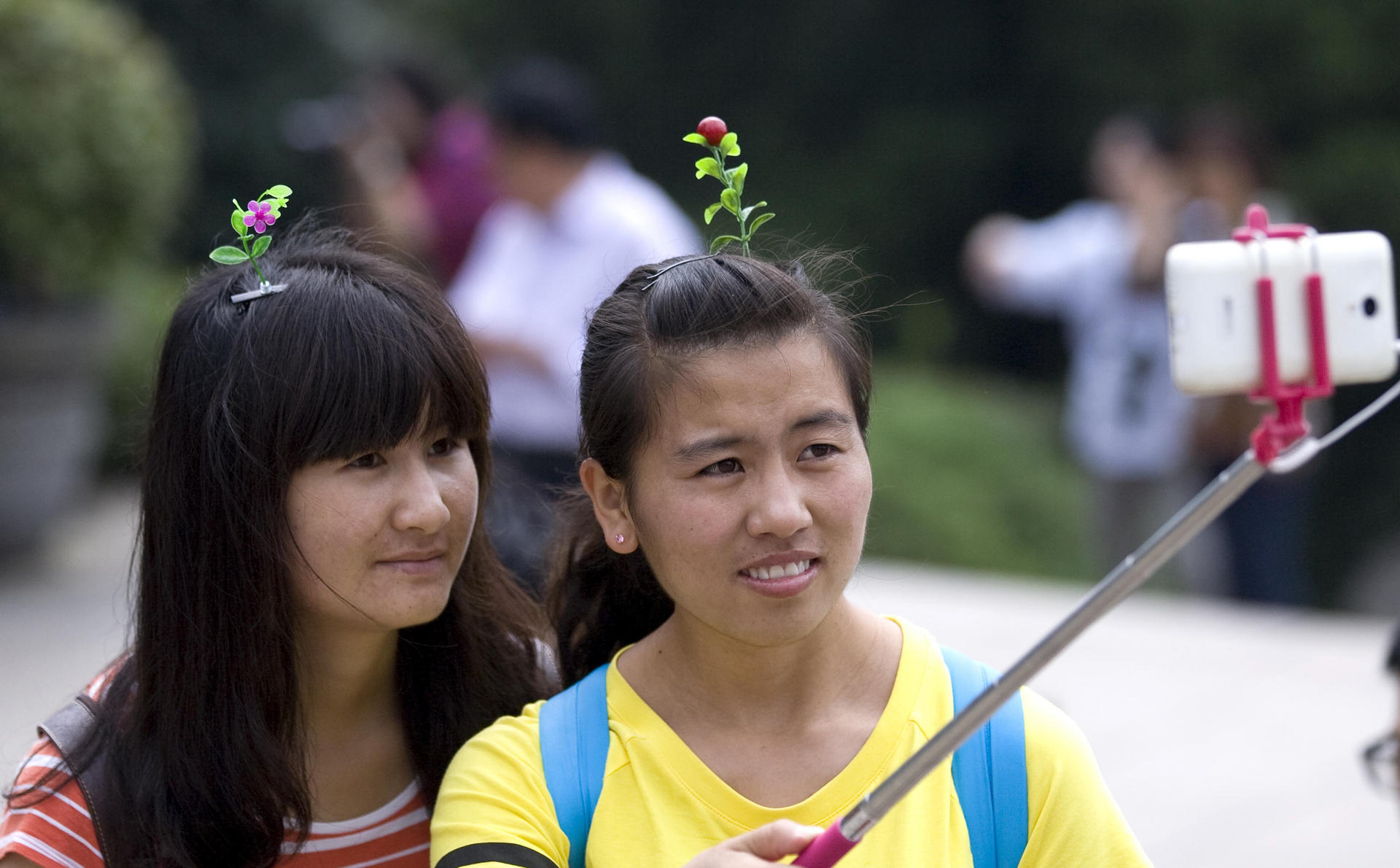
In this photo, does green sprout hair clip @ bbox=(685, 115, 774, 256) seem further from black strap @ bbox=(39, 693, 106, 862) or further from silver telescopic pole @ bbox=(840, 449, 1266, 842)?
black strap @ bbox=(39, 693, 106, 862)

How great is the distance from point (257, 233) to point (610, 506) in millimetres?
573

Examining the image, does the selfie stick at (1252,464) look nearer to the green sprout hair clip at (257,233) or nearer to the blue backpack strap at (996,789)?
the blue backpack strap at (996,789)

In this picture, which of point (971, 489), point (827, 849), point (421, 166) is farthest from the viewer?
point (971, 489)

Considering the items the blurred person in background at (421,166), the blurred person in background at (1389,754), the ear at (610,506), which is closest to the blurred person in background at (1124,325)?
the blurred person in background at (421,166)

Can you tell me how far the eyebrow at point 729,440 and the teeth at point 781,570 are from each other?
129 mm

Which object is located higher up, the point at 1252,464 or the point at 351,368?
the point at 351,368

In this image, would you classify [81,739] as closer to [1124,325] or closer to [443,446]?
[443,446]

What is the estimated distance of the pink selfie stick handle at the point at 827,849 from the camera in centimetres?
138

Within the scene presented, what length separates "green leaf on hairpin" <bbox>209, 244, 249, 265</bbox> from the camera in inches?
74.9

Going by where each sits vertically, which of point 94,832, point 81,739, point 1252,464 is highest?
point 1252,464

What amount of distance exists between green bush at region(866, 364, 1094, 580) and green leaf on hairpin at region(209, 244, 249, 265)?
5485 mm


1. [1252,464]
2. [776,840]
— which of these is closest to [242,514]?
[776,840]

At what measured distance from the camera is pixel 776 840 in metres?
1.42

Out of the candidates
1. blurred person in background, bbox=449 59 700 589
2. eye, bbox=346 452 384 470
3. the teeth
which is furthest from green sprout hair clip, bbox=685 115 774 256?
blurred person in background, bbox=449 59 700 589
